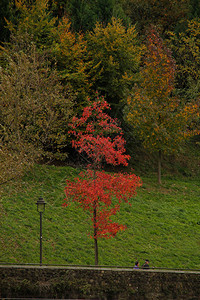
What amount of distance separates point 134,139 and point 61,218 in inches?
642

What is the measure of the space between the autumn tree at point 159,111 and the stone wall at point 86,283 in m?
17.7

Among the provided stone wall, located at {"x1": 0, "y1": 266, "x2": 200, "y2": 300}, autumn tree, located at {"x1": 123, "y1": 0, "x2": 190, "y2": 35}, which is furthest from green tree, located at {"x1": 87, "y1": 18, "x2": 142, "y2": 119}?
stone wall, located at {"x1": 0, "y1": 266, "x2": 200, "y2": 300}

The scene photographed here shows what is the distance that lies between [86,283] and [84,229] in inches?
342

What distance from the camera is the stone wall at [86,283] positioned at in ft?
61.4

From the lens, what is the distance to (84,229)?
90.4ft

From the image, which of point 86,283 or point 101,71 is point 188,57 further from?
point 86,283

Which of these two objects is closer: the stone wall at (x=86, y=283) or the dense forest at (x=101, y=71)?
the stone wall at (x=86, y=283)

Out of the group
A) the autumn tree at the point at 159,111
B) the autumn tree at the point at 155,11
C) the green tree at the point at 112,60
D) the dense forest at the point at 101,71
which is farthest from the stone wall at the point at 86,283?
the autumn tree at the point at 155,11

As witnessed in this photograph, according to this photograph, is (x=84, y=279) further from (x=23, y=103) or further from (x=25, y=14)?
(x=25, y=14)

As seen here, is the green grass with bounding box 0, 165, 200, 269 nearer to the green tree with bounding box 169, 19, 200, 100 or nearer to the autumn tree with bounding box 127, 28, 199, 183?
the autumn tree with bounding box 127, 28, 199, 183

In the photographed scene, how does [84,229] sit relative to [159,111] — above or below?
below

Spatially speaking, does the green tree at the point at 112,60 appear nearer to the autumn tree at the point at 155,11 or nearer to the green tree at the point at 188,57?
the green tree at the point at 188,57

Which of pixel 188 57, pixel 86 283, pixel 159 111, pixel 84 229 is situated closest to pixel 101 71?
pixel 159 111

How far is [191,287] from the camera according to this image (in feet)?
A: 64.1
